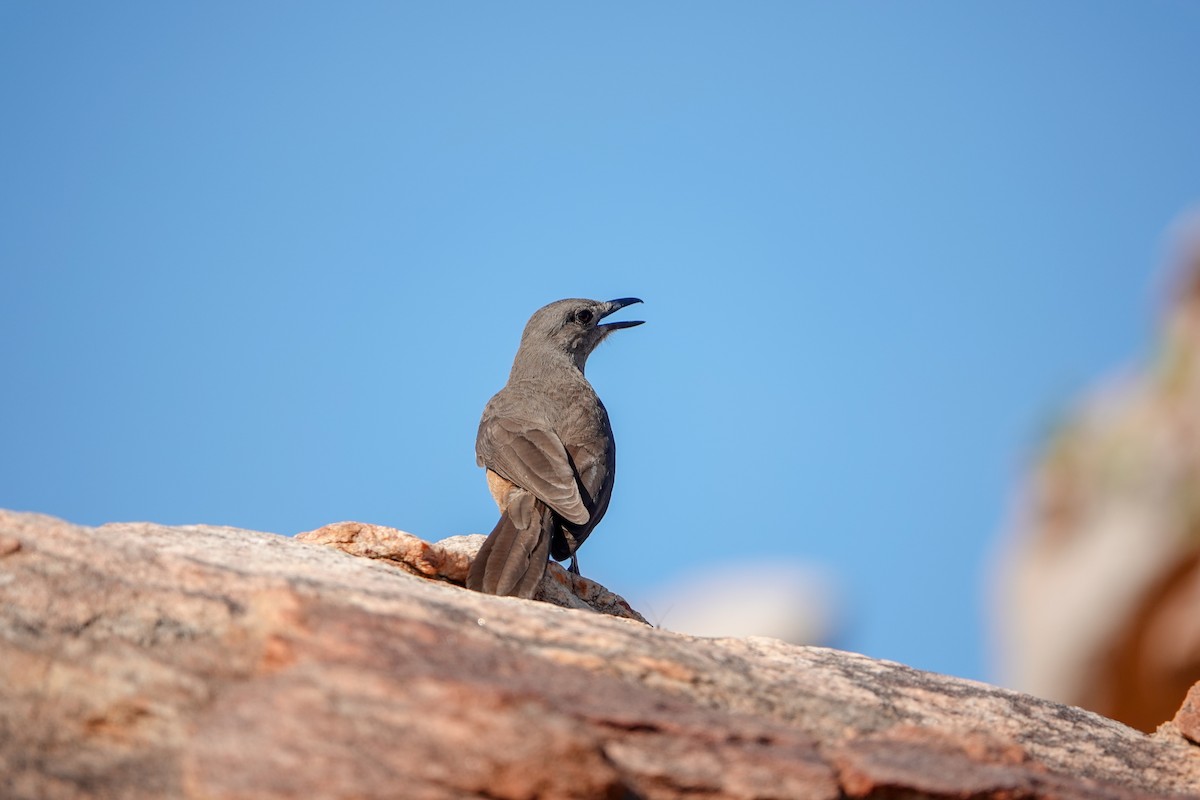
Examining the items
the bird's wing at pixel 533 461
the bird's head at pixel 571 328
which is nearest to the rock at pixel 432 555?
the bird's wing at pixel 533 461

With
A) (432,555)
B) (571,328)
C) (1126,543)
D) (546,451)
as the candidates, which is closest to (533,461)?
(546,451)

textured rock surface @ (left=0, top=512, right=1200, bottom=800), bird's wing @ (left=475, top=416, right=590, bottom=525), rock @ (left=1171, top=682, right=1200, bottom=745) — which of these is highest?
bird's wing @ (left=475, top=416, right=590, bottom=525)

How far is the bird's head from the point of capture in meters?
11.4

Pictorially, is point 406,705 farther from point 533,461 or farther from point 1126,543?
point 1126,543

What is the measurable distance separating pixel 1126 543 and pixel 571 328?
911 centimetres

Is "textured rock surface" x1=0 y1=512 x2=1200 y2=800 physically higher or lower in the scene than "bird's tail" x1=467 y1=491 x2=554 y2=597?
lower

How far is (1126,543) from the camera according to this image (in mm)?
16625

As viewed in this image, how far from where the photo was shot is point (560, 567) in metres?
8.66

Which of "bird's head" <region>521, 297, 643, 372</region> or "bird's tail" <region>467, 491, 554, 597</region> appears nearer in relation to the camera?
"bird's tail" <region>467, 491, 554, 597</region>

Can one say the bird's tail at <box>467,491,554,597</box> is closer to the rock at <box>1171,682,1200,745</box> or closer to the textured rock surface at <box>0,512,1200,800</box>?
the textured rock surface at <box>0,512,1200,800</box>

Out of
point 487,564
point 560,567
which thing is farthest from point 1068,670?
point 487,564

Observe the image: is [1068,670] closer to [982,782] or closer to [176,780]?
[982,782]

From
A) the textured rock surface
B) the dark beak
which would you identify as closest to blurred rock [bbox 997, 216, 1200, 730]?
the dark beak

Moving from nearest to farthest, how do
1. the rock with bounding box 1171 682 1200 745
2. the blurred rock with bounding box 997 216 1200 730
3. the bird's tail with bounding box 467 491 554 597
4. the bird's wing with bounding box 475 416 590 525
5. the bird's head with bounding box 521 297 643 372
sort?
the rock with bounding box 1171 682 1200 745 → the bird's tail with bounding box 467 491 554 597 → the bird's wing with bounding box 475 416 590 525 → the bird's head with bounding box 521 297 643 372 → the blurred rock with bounding box 997 216 1200 730
